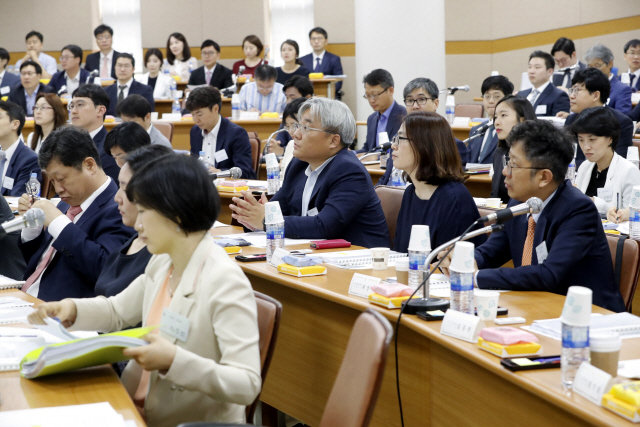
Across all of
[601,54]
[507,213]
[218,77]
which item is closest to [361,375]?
[507,213]

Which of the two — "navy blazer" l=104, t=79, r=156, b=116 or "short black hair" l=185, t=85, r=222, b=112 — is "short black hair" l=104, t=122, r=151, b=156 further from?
"navy blazer" l=104, t=79, r=156, b=116

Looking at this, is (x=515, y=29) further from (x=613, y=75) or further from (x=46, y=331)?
(x=46, y=331)

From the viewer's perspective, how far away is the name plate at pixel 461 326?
6.00 ft

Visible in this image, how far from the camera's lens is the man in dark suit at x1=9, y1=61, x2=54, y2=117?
29.2 ft

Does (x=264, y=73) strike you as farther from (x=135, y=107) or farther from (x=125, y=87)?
(x=135, y=107)

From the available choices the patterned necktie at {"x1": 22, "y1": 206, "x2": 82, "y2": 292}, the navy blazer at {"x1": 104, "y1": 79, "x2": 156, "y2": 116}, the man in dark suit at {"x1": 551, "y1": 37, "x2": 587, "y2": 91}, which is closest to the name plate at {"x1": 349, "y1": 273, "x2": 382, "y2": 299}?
the patterned necktie at {"x1": 22, "y1": 206, "x2": 82, "y2": 292}

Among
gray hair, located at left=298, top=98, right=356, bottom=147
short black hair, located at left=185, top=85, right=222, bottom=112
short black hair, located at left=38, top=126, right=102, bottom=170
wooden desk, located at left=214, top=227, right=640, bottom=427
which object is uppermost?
short black hair, located at left=185, top=85, right=222, bottom=112

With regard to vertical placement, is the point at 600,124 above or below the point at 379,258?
above

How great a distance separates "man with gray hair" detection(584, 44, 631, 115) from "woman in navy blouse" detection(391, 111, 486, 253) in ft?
16.4

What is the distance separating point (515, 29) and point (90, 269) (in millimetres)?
10415

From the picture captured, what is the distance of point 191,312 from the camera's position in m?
1.64

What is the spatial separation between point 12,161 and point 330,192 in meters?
2.79

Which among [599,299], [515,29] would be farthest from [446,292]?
[515,29]

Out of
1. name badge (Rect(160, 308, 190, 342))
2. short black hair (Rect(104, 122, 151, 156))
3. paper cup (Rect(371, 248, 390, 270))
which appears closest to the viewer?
name badge (Rect(160, 308, 190, 342))
